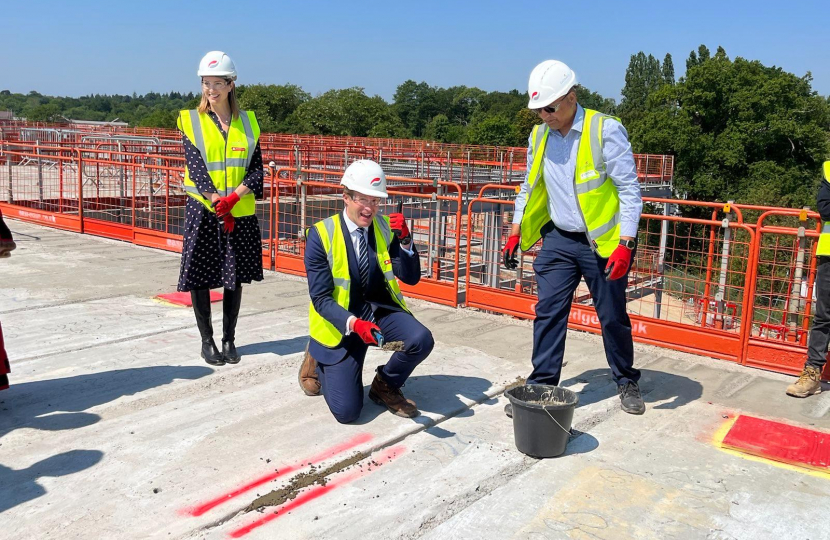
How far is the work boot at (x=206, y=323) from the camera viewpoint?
5559 mm

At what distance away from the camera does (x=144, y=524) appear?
325 cm

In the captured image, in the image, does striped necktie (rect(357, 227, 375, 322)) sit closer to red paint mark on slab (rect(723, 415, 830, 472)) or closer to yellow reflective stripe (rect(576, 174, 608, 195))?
yellow reflective stripe (rect(576, 174, 608, 195))

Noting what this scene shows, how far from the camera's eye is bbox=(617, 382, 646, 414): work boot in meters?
4.78

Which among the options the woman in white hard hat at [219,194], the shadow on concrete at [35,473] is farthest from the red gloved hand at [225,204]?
the shadow on concrete at [35,473]

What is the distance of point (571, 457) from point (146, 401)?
271 cm

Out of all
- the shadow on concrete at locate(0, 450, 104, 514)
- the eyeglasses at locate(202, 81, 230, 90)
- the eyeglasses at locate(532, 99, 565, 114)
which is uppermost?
the eyeglasses at locate(202, 81, 230, 90)

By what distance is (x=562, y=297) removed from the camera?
4582 mm

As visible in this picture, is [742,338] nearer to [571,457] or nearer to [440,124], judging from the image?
[571,457]

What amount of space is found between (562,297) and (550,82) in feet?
4.28

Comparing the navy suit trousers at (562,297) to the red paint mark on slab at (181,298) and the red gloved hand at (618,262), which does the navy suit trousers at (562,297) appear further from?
the red paint mark on slab at (181,298)

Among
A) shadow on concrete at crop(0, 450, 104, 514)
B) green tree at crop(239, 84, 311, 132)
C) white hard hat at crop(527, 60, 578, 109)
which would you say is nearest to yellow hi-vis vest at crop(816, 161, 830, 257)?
white hard hat at crop(527, 60, 578, 109)

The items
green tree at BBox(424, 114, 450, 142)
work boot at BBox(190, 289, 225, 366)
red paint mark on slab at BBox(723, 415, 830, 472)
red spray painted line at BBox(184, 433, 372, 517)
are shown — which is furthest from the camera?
green tree at BBox(424, 114, 450, 142)

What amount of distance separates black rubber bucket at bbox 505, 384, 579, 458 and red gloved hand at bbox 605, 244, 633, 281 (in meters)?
0.75

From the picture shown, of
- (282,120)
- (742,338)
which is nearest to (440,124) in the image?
(282,120)
